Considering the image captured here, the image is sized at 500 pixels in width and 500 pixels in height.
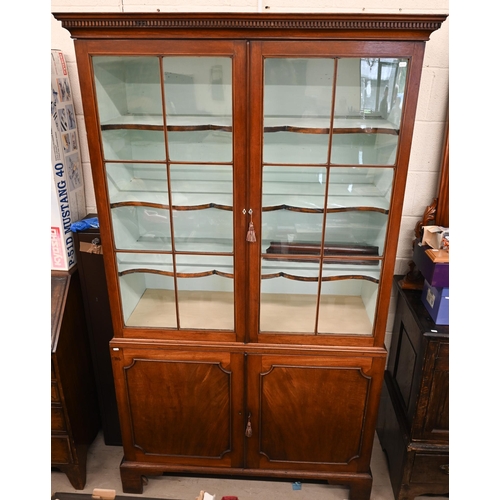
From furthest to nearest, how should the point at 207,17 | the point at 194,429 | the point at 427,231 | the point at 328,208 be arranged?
the point at 194,429 < the point at 427,231 < the point at 328,208 < the point at 207,17

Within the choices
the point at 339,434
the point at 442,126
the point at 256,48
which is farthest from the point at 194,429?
the point at 442,126

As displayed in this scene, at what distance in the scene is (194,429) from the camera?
1979mm

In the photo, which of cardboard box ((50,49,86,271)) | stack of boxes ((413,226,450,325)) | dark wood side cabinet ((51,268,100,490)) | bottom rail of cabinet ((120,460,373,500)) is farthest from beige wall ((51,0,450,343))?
bottom rail of cabinet ((120,460,373,500))

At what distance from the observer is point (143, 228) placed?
1.84 meters

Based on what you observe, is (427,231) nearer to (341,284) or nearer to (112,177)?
(341,284)

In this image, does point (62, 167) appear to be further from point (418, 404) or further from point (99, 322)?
point (418, 404)

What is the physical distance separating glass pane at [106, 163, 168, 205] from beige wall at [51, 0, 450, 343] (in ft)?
1.63

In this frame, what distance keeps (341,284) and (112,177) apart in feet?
3.70

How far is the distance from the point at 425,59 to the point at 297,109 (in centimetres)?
72

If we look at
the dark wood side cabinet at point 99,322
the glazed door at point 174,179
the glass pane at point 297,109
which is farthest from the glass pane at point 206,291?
the glass pane at point 297,109

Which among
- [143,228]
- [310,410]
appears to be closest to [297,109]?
[143,228]

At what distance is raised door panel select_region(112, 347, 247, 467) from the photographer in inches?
73.1

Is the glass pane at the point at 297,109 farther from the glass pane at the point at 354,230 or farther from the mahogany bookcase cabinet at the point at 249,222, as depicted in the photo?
the glass pane at the point at 354,230

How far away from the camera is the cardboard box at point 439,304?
1.73 meters
